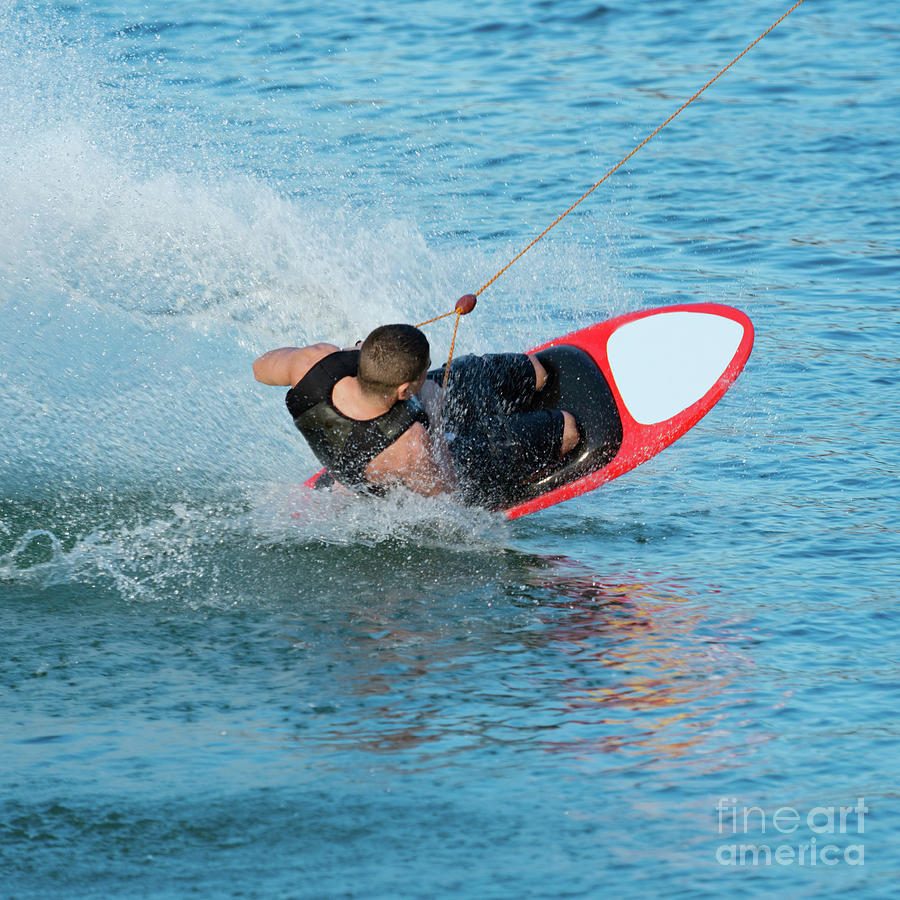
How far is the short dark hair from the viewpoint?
5883 millimetres

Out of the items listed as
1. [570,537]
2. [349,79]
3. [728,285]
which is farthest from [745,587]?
[349,79]

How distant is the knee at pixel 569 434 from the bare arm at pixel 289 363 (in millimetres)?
1576

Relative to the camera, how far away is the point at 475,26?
1798cm

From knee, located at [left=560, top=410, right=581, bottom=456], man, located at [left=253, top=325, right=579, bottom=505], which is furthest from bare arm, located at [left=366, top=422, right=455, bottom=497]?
knee, located at [left=560, top=410, right=581, bottom=456]

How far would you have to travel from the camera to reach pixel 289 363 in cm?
624

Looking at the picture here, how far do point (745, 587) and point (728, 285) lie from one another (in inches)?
189

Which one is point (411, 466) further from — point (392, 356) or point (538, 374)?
point (538, 374)

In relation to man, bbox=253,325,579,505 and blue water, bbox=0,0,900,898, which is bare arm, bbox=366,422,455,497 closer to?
man, bbox=253,325,579,505

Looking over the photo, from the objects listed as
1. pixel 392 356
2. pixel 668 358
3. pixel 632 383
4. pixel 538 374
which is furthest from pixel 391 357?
pixel 668 358

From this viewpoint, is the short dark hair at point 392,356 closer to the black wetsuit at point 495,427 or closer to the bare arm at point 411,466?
the bare arm at point 411,466

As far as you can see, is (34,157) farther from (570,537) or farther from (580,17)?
(580,17)

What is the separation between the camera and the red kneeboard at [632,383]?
24.3 ft

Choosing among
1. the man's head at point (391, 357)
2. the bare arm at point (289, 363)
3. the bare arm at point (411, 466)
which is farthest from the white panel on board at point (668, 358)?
the bare arm at point (289, 363)

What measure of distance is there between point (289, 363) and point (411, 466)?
751mm
